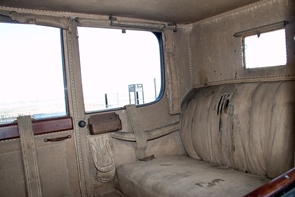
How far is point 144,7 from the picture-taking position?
2238 mm

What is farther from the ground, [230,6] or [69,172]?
[230,6]

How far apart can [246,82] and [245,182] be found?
3.28 feet

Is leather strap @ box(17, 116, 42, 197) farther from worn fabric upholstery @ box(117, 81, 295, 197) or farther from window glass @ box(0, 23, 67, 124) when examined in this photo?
worn fabric upholstery @ box(117, 81, 295, 197)

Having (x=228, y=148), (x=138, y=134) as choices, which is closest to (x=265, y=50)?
(x=228, y=148)

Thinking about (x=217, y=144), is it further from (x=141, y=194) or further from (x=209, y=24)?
(x=209, y=24)

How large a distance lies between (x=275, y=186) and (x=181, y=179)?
1.24 metres

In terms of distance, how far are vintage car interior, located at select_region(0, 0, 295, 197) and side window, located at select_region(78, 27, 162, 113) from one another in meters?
0.01

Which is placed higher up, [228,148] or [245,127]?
[245,127]

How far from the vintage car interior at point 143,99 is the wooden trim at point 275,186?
88cm

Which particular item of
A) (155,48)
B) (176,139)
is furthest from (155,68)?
(176,139)

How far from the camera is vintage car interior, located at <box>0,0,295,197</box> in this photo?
1.98 metres

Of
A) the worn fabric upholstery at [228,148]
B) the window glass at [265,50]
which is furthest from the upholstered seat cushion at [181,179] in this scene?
the window glass at [265,50]

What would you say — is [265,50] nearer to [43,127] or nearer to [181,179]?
[181,179]

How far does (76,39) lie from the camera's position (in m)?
2.31
